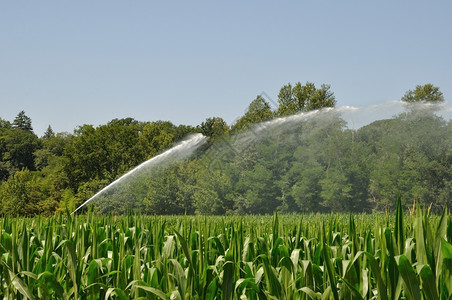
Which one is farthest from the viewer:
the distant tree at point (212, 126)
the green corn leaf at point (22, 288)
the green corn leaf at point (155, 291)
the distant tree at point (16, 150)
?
the distant tree at point (16, 150)

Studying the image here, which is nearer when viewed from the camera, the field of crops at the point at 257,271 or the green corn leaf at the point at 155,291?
the field of crops at the point at 257,271

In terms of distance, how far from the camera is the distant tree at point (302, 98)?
2067 inches

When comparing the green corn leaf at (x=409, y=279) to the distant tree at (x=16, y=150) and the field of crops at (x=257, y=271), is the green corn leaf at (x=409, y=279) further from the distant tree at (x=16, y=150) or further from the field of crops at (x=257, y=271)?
the distant tree at (x=16, y=150)

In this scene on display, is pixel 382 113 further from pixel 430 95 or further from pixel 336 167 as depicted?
pixel 430 95

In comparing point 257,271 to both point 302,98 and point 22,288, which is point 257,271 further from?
point 302,98

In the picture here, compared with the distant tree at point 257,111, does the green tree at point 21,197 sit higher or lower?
lower

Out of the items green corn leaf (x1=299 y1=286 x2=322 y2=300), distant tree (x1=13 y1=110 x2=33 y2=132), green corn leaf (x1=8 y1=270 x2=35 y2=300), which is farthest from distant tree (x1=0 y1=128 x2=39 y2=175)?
green corn leaf (x1=299 y1=286 x2=322 y2=300)

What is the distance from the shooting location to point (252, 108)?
5653cm

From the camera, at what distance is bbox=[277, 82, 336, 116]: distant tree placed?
52497mm

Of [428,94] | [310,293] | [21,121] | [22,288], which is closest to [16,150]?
[21,121]

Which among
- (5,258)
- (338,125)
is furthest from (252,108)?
(5,258)

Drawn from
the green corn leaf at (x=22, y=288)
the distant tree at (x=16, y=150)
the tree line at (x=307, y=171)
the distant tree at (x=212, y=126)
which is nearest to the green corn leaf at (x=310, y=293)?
the green corn leaf at (x=22, y=288)

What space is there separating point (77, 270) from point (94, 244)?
37 centimetres

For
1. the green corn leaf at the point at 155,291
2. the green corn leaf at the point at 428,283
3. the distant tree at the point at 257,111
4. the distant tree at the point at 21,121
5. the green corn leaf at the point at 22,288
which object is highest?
the distant tree at the point at 21,121
